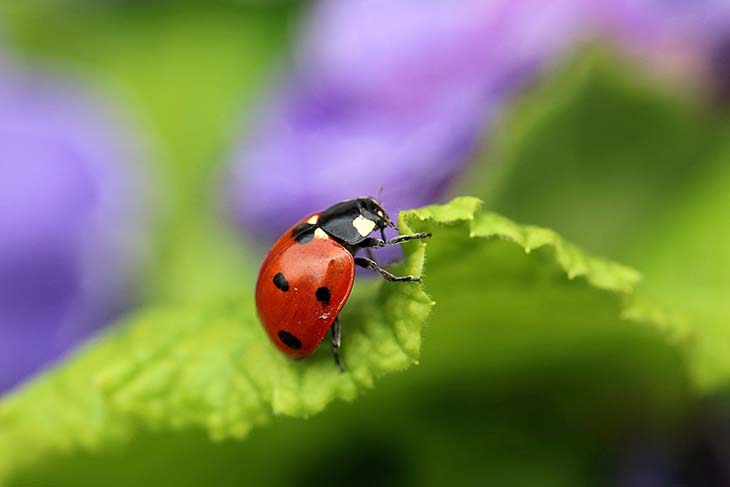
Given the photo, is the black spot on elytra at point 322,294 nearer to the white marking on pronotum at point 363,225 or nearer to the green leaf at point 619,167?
the white marking on pronotum at point 363,225

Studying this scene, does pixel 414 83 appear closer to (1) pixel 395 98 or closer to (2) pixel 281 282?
(1) pixel 395 98

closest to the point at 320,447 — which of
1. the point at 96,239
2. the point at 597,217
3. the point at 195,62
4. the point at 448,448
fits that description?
the point at 448,448

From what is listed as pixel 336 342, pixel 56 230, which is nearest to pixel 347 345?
pixel 336 342

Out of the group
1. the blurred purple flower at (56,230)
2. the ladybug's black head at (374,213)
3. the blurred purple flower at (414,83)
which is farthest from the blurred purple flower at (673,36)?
the blurred purple flower at (56,230)

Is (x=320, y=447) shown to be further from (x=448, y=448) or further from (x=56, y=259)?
(x=56, y=259)

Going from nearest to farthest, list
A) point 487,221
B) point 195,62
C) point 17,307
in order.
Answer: point 487,221 → point 17,307 → point 195,62

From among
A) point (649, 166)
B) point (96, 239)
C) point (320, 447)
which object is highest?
point (649, 166)
